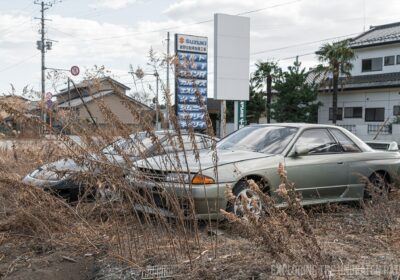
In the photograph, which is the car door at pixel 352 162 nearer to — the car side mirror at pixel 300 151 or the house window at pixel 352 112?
the car side mirror at pixel 300 151

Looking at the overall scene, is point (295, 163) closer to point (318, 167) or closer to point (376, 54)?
point (318, 167)

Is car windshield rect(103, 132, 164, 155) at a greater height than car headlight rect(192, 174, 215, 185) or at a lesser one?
greater

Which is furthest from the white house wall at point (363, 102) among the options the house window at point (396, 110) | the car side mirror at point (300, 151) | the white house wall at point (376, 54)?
the car side mirror at point (300, 151)

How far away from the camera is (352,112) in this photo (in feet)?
114

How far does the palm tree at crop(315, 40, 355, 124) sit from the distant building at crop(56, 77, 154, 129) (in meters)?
30.0

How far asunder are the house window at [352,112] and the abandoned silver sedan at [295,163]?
27780 millimetres

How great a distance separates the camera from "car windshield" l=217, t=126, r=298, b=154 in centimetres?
674

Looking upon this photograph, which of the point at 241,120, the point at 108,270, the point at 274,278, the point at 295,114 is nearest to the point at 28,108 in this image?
the point at 108,270

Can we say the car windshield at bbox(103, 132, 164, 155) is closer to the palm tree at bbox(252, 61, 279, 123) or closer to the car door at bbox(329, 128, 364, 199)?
the car door at bbox(329, 128, 364, 199)

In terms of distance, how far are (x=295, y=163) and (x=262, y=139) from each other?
65 centimetres

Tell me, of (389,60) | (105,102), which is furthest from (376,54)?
(105,102)

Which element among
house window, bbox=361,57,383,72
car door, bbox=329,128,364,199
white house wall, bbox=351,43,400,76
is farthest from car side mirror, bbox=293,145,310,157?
house window, bbox=361,57,383,72

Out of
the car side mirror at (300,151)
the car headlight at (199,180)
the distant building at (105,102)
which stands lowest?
the car headlight at (199,180)

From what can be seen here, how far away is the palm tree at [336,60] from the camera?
33312 millimetres
